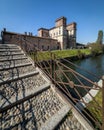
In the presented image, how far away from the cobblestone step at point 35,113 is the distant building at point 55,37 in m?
22.6

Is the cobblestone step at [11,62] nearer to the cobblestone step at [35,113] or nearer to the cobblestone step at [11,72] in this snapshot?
the cobblestone step at [11,72]

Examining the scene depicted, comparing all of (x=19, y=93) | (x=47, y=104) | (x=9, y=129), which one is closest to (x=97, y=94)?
(x=47, y=104)

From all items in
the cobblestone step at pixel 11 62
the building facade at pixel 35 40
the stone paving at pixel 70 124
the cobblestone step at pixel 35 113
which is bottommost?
the stone paving at pixel 70 124

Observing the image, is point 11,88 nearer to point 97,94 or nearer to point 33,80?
point 33,80

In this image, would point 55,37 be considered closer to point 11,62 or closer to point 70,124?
point 11,62

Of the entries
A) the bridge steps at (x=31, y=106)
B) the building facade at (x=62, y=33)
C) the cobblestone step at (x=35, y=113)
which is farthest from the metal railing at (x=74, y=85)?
the building facade at (x=62, y=33)

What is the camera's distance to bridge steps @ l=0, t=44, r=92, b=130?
1.95m

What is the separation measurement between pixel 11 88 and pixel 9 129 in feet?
3.82

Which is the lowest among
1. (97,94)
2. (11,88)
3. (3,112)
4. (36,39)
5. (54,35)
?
(97,94)

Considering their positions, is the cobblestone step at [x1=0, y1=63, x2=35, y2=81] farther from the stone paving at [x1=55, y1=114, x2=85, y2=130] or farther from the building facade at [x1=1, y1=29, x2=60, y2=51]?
the building facade at [x1=1, y1=29, x2=60, y2=51]

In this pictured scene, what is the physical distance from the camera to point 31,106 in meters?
2.35

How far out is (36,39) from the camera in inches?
1251

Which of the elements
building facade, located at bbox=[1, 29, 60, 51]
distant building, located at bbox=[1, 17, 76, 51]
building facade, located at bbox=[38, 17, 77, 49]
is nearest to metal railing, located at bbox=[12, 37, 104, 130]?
building facade, located at bbox=[1, 29, 60, 51]

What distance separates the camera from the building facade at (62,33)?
4131cm
